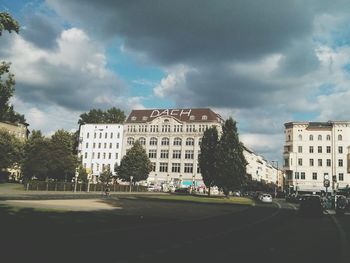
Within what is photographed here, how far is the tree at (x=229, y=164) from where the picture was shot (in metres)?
71.1

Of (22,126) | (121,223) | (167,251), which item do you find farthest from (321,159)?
(167,251)

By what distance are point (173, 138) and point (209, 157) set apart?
4997 cm

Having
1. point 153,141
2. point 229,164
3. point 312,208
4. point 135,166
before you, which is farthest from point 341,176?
point 312,208

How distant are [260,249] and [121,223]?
349 inches

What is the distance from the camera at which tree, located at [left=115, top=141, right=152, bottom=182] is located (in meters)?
101

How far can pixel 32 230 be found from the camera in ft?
53.1

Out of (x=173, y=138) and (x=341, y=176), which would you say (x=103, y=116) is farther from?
(x=341, y=176)

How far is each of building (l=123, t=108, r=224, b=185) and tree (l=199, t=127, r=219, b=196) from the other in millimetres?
41245

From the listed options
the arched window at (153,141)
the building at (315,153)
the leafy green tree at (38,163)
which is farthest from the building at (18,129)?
the building at (315,153)

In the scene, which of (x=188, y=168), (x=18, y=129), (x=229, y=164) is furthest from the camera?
(x=18, y=129)

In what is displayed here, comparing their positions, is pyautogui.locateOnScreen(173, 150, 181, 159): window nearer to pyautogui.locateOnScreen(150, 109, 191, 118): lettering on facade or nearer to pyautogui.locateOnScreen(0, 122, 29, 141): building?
pyautogui.locateOnScreen(150, 109, 191, 118): lettering on facade

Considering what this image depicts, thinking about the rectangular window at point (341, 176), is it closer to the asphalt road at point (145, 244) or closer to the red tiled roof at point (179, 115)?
the red tiled roof at point (179, 115)

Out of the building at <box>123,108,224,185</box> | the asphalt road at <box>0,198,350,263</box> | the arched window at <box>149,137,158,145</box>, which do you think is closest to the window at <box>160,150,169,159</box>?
the building at <box>123,108,224,185</box>

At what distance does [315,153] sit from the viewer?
4377 inches
